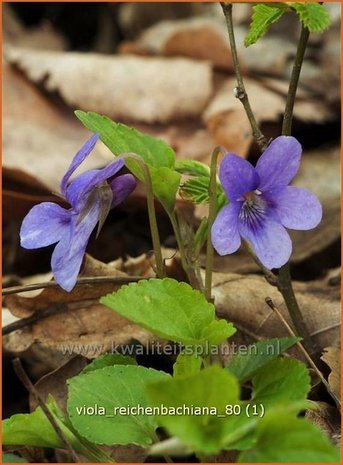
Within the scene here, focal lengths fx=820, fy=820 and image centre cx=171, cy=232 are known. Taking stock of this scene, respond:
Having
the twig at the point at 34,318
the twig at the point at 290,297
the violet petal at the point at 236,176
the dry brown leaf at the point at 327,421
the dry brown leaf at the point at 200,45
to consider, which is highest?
the dry brown leaf at the point at 200,45

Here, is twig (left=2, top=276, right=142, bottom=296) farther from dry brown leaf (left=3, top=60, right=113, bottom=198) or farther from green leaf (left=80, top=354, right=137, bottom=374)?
dry brown leaf (left=3, top=60, right=113, bottom=198)

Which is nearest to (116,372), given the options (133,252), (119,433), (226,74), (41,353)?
(119,433)

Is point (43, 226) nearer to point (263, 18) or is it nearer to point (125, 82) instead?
point (263, 18)

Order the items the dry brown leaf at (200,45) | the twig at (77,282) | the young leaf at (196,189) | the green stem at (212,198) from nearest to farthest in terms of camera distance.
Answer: the green stem at (212,198) < the young leaf at (196,189) < the twig at (77,282) < the dry brown leaf at (200,45)

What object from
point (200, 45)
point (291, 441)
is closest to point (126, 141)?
point (291, 441)

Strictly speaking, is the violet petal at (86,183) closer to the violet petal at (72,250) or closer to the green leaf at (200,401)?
the violet petal at (72,250)

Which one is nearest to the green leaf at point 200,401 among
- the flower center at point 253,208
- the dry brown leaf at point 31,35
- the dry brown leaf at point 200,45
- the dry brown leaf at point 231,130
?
the flower center at point 253,208

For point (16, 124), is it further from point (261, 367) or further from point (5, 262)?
point (261, 367)
